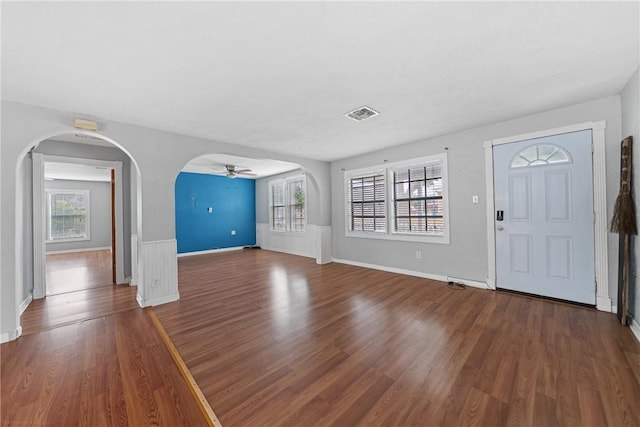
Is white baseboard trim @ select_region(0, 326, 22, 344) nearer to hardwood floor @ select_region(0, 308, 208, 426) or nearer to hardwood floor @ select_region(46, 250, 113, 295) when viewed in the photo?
hardwood floor @ select_region(0, 308, 208, 426)

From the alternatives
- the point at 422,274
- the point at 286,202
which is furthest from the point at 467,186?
the point at 286,202

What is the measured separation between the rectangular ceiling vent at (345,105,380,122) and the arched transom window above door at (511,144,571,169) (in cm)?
219

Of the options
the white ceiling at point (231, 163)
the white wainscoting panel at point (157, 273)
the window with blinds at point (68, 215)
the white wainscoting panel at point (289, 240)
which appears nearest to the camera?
the white wainscoting panel at point (157, 273)

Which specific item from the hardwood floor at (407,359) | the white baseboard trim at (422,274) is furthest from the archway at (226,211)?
the hardwood floor at (407,359)

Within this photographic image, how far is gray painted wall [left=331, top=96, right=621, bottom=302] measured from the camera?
2771 millimetres

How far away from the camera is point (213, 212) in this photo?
786cm

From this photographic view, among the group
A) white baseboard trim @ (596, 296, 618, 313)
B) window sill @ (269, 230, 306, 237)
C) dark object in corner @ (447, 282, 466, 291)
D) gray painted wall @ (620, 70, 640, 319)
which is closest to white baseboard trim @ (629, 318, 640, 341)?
gray painted wall @ (620, 70, 640, 319)

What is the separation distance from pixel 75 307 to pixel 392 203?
17.6 feet

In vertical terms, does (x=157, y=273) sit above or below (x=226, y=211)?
below

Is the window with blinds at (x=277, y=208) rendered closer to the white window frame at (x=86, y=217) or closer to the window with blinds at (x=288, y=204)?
the window with blinds at (x=288, y=204)

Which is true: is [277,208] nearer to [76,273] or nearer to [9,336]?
[76,273]

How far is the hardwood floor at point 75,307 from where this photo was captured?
285 centimetres

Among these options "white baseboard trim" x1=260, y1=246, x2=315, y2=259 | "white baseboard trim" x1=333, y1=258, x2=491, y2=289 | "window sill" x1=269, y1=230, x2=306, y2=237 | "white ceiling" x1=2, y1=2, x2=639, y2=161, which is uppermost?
"white ceiling" x1=2, y1=2, x2=639, y2=161

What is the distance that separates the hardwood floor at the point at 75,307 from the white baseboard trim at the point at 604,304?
594 cm
